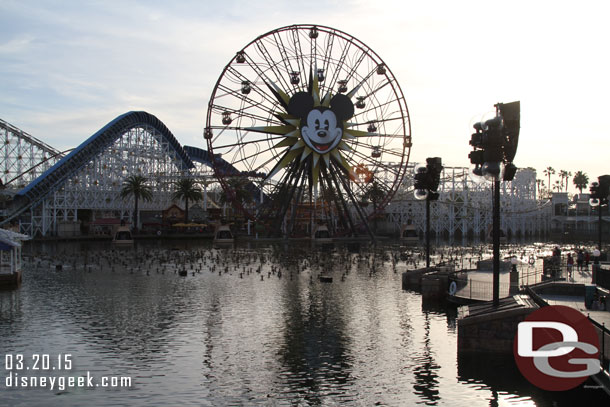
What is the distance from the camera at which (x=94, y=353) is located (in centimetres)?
2581

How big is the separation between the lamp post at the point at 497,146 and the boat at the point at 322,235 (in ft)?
233

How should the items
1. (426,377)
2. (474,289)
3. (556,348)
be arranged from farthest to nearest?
(474,289) < (426,377) < (556,348)

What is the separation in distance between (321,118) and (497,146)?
54478mm

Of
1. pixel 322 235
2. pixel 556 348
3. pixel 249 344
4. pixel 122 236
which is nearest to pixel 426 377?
pixel 556 348

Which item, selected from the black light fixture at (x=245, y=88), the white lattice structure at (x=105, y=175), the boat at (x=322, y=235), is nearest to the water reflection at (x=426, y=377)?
the black light fixture at (x=245, y=88)

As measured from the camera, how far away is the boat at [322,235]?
97062 mm

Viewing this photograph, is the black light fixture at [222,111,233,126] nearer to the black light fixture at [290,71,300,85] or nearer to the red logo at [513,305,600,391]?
the black light fixture at [290,71,300,85]

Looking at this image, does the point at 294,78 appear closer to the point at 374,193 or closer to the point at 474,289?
the point at 374,193

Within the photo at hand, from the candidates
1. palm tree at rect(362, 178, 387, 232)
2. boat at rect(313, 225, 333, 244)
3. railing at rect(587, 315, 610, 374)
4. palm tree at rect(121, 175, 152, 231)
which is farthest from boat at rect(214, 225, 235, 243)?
railing at rect(587, 315, 610, 374)

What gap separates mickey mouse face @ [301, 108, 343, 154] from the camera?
3029 inches

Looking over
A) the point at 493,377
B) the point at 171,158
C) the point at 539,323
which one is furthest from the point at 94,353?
the point at 171,158

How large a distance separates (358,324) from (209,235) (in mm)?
89804

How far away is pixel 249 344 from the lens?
2770 cm

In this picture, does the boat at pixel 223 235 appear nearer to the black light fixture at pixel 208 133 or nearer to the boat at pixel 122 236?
the boat at pixel 122 236
